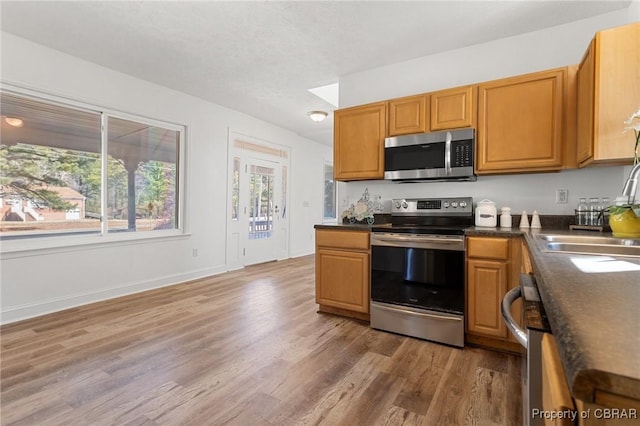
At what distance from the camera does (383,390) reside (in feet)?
5.89

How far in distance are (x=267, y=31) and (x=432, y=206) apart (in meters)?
2.20

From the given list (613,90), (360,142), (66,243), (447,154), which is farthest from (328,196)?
(613,90)

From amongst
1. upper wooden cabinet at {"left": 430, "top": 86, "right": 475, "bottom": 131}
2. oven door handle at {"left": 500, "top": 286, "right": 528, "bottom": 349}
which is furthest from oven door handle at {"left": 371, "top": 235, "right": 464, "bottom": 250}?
oven door handle at {"left": 500, "top": 286, "right": 528, "bottom": 349}

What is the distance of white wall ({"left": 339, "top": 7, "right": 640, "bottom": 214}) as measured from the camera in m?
2.48

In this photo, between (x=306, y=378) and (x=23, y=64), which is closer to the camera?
(x=306, y=378)

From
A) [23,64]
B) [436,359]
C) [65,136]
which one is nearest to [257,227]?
[65,136]

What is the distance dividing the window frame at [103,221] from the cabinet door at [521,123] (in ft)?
12.3

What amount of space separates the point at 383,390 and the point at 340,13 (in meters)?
2.75

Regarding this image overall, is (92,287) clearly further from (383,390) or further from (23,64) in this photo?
(383,390)

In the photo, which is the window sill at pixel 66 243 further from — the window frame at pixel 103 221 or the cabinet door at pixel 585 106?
the cabinet door at pixel 585 106

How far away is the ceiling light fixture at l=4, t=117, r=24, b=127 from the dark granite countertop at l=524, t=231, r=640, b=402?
416cm

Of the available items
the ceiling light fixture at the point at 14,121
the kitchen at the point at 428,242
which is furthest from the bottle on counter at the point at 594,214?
the ceiling light fixture at the point at 14,121

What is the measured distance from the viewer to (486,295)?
225 centimetres

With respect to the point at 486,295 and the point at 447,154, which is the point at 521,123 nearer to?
the point at 447,154
